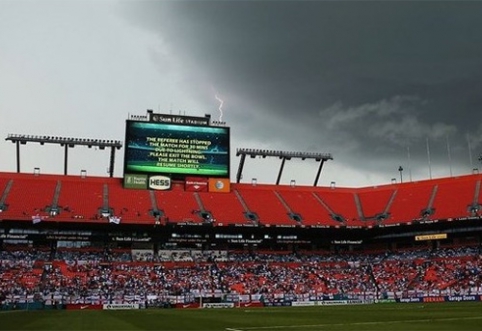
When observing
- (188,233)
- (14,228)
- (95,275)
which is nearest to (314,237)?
(188,233)

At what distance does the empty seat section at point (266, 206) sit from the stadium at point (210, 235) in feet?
1.17

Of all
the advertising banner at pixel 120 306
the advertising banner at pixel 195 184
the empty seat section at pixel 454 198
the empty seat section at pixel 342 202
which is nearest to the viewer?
the advertising banner at pixel 120 306

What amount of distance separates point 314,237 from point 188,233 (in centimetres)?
2101

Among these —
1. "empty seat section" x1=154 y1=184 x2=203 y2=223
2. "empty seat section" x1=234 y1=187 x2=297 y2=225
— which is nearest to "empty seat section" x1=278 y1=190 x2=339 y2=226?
"empty seat section" x1=234 y1=187 x2=297 y2=225

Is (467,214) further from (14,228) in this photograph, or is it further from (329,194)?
(14,228)

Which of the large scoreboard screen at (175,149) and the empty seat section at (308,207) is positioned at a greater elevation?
the large scoreboard screen at (175,149)

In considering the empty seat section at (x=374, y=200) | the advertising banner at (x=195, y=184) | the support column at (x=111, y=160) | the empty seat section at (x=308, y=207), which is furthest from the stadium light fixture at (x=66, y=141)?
the empty seat section at (x=374, y=200)

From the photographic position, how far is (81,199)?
8100 cm

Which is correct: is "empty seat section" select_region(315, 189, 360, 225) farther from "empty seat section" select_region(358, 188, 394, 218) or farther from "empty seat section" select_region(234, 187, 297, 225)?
"empty seat section" select_region(234, 187, 297, 225)

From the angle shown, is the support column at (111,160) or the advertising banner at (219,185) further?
the advertising banner at (219,185)

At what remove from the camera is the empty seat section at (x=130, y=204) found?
77.1 m

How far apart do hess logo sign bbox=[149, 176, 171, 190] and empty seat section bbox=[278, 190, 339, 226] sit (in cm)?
2100

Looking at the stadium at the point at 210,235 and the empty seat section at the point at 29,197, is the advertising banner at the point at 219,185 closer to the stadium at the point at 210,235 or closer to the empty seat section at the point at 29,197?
the stadium at the point at 210,235

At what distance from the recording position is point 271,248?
84.5 meters
